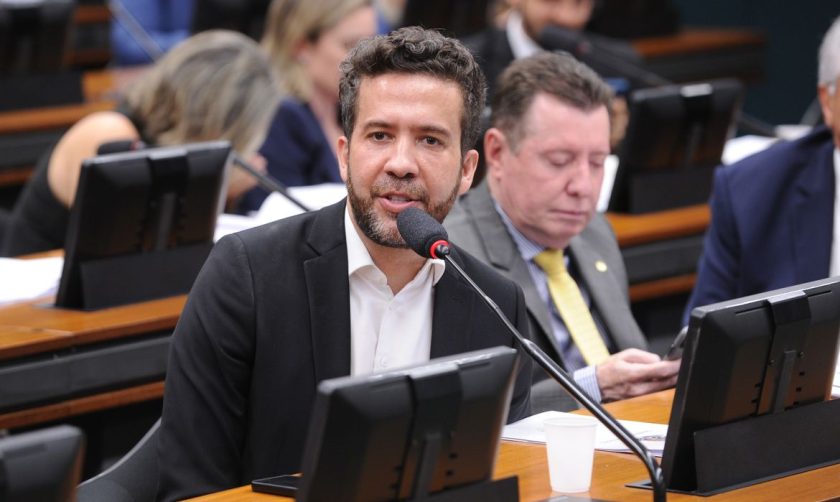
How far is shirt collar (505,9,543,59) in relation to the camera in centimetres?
508

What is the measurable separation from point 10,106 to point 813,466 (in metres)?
3.46

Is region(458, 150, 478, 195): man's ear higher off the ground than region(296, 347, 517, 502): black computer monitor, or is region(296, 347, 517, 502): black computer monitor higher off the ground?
region(458, 150, 478, 195): man's ear

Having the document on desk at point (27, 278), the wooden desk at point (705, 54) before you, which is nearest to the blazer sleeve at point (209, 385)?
the document on desk at point (27, 278)

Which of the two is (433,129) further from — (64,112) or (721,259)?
(64,112)

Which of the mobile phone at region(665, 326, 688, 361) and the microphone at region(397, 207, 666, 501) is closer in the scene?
the microphone at region(397, 207, 666, 501)

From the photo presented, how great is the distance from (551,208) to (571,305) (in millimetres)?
204

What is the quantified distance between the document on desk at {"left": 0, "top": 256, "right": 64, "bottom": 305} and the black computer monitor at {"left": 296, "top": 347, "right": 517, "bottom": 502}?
158cm

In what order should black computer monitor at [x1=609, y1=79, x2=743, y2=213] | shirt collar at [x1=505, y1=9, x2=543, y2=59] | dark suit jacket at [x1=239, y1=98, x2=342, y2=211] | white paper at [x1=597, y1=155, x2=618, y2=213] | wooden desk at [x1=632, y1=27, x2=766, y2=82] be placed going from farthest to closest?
wooden desk at [x1=632, y1=27, x2=766, y2=82] < shirt collar at [x1=505, y1=9, x2=543, y2=59] < dark suit jacket at [x1=239, y1=98, x2=342, y2=211] < white paper at [x1=597, y1=155, x2=618, y2=213] < black computer monitor at [x1=609, y1=79, x2=743, y2=213]

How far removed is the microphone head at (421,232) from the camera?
191 centimetres

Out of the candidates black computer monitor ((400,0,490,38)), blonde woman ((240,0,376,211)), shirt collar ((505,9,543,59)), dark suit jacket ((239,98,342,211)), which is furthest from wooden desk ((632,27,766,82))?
dark suit jacket ((239,98,342,211))

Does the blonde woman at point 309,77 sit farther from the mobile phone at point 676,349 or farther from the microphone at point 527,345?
the microphone at point 527,345

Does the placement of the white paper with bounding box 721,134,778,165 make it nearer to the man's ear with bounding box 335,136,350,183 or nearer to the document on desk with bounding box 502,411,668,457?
the document on desk with bounding box 502,411,668,457

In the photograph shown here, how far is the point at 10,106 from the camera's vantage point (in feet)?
15.8

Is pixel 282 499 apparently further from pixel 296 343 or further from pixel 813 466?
pixel 813 466
